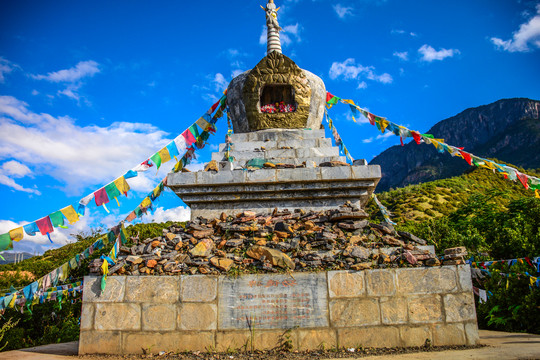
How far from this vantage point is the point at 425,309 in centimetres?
505

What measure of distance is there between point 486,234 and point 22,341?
37.7 feet

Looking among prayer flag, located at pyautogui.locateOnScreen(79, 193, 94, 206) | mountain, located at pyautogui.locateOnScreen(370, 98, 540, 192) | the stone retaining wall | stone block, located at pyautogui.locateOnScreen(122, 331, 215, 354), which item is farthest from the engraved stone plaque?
mountain, located at pyautogui.locateOnScreen(370, 98, 540, 192)

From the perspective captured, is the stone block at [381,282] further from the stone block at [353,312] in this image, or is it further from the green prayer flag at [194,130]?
the green prayer flag at [194,130]

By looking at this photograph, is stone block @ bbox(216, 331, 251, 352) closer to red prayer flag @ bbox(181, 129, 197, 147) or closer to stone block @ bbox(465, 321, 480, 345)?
stone block @ bbox(465, 321, 480, 345)

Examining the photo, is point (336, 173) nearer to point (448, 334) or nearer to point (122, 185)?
point (448, 334)

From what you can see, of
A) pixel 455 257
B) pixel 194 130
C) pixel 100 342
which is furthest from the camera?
pixel 194 130

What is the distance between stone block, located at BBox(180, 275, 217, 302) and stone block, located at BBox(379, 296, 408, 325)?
2207 millimetres

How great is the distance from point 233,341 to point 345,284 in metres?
1.61

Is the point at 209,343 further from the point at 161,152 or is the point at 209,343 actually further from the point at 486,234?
the point at 486,234

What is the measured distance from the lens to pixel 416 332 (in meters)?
4.98

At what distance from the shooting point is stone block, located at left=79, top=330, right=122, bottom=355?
507cm

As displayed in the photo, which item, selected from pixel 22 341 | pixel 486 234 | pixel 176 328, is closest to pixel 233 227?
pixel 176 328

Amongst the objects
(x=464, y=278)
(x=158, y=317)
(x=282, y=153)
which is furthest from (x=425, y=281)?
(x=282, y=153)

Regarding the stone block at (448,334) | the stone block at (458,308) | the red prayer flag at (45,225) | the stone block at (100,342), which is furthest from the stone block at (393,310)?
the red prayer flag at (45,225)
